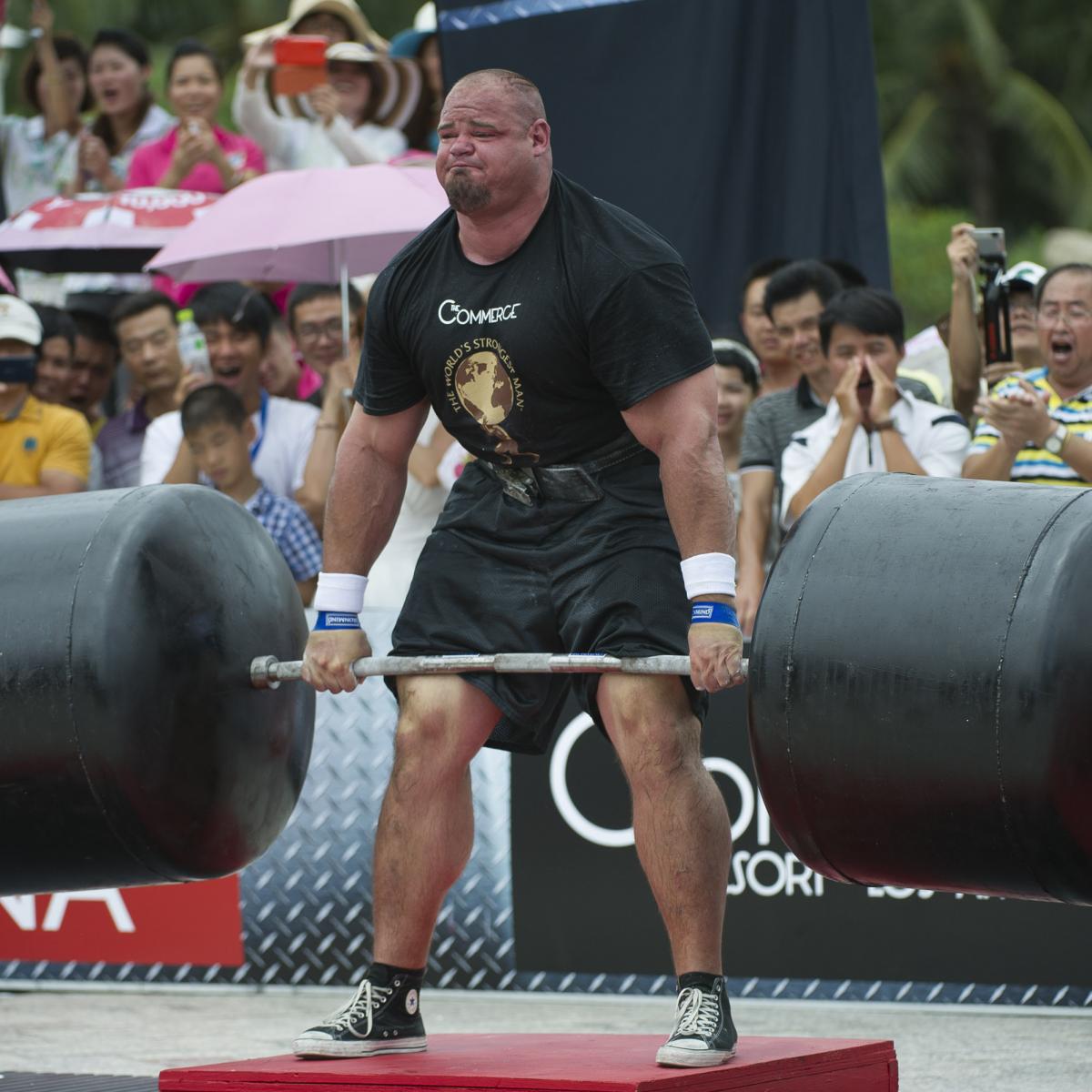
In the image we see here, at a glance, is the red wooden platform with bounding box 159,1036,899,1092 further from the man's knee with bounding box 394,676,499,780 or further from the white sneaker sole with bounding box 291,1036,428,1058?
the man's knee with bounding box 394,676,499,780

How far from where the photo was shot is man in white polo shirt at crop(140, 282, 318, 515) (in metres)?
8.27

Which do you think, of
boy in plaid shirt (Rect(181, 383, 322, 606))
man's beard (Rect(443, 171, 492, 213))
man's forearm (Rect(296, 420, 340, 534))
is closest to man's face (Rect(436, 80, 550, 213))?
man's beard (Rect(443, 171, 492, 213))

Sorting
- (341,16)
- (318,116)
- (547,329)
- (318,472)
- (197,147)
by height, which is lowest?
(318,472)

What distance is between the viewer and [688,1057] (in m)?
4.52

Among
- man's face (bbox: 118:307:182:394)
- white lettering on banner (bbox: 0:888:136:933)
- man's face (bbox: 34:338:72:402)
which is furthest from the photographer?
man's face (bbox: 34:338:72:402)

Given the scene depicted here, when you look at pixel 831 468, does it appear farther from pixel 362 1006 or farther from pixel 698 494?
pixel 362 1006

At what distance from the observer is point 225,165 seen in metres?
9.72

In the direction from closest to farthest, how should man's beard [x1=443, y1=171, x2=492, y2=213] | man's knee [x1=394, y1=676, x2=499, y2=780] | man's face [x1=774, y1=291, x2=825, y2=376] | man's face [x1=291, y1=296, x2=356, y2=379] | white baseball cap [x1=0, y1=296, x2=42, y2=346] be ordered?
man's beard [x1=443, y1=171, x2=492, y2=213], man's knee [x1=394, y1=676, x2=499, y2=780], man's face [x1=774, y1=291, x2=825, y2=376], white baseball cap [x1=0, y1=296, x2=42, y2=346], man's face [x1=291, y1=296, x2=356, y2=379]

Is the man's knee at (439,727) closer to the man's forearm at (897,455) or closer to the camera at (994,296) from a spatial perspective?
the man's forearm at (897,455)

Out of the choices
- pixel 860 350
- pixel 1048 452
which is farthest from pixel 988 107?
pixel 1048 452

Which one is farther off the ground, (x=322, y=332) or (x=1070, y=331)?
(x=1070, y=331)

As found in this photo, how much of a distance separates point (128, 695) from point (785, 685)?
145 cm

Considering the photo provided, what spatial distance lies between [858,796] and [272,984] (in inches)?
139

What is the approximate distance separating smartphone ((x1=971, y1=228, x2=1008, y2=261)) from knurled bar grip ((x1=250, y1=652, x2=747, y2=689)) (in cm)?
314
